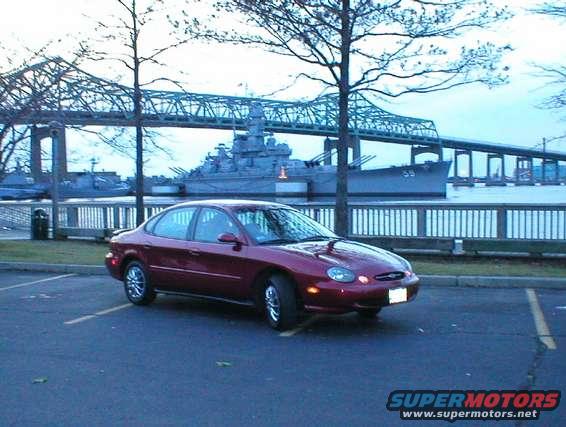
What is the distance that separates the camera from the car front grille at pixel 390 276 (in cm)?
765

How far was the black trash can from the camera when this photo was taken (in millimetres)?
20438

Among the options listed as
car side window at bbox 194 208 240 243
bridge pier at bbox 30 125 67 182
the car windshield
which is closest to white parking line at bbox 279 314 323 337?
the car windshield

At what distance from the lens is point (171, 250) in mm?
9258

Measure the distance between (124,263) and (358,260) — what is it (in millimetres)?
3917

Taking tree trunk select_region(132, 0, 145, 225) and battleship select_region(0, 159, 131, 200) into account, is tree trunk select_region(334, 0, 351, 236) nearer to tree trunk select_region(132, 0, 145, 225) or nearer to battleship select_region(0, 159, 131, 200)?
tree trunk select_region(132, 0, 145, 225)

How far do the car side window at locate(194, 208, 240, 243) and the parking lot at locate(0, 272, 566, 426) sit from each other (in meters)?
1.05

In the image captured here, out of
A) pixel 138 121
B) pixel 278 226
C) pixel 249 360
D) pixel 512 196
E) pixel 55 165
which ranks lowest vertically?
pixel 249 360

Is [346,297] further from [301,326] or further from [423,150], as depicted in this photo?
[423,150]

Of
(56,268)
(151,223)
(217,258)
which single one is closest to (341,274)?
(217,258)

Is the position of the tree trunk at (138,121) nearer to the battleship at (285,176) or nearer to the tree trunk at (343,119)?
the tree trunk at (343,119)

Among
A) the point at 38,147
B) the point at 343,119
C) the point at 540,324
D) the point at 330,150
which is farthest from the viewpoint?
the point at 330,150

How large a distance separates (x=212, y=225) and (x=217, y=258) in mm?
536

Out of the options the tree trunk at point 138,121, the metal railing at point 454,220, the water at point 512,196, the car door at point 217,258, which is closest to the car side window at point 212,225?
the car door at point 217,258

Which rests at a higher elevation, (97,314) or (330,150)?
(330,150)
